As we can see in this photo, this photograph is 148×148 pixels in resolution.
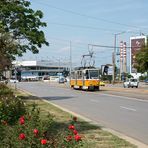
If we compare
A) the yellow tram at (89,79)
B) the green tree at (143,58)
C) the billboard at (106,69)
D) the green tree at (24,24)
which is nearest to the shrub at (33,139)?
the green tree at (24,24)

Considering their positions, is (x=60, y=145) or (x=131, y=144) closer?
(x=60, y=145)

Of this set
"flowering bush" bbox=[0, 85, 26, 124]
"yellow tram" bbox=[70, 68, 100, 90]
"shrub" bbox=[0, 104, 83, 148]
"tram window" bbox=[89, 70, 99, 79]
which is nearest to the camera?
"shrub" bbox=[0, 104, 83, 148]

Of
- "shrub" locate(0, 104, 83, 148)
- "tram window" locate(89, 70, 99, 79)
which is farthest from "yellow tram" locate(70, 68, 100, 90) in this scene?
"shrub" locate(0, 104, 83, 148)

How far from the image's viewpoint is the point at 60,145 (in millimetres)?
7133

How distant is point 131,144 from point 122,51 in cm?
15713

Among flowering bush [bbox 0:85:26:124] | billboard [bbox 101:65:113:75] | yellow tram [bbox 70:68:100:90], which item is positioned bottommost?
flowering bush [bbox 0:85:26:124]

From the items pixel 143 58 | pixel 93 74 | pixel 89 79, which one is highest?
pixel 143 58

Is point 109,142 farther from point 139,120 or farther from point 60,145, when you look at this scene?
point 139,120

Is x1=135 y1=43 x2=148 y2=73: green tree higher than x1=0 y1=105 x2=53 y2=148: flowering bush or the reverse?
higher

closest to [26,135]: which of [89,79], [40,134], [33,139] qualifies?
[40,134]

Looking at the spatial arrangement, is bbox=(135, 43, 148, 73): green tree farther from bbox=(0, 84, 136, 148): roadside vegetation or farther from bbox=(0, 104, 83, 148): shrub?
bbox=(0, 104, 83, 148): shrub

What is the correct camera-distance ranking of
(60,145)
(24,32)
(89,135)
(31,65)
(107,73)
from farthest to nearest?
(31,65)
(107,73)
(24,32)
(89,135)
(60,145)

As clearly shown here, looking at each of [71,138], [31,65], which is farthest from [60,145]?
[31,65]

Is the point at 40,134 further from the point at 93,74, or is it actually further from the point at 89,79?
the point at 93,74
